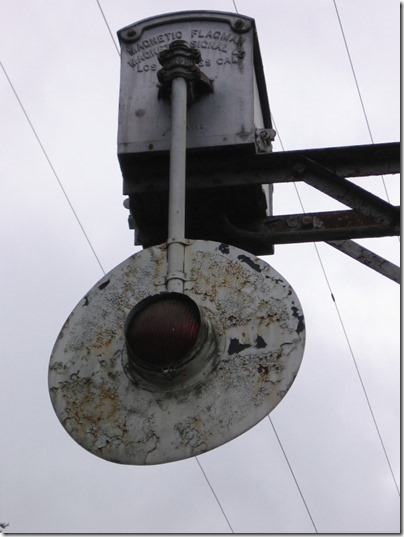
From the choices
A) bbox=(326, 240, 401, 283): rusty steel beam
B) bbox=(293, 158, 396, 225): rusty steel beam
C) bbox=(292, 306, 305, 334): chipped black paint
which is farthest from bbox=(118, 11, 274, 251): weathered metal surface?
bbox=(292, 306, 305, 334): chipped black paint

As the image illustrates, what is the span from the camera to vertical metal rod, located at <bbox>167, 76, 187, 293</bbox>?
4.13 metres

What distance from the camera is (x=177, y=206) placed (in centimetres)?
423

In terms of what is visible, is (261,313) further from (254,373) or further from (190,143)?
(190,143)

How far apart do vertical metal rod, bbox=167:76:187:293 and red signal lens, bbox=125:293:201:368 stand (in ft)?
0.89

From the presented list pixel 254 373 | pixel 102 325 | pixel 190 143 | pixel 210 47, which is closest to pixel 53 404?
pixel 102 325

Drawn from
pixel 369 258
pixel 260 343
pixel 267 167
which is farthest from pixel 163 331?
pixel 369 258

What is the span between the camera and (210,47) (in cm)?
532

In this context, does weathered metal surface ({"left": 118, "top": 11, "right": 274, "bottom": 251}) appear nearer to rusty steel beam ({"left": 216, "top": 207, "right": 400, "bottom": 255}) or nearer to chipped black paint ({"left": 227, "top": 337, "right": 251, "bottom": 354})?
rusty steel beam ({"left": 216, "top": 207, "right": 400, "bottom": 255})

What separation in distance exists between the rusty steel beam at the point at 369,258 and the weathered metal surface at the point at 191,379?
1068 millimetres

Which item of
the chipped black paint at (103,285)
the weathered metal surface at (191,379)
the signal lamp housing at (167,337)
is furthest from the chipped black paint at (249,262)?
the chipped black paint at (103,285)

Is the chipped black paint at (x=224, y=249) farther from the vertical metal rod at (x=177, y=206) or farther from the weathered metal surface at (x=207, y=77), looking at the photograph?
the weathered metal surface at (x=207, y=77)

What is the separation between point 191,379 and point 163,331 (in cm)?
27

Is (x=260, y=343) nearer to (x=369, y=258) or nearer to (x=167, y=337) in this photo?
(x=167, y=337)

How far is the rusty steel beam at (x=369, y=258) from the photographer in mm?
5016
